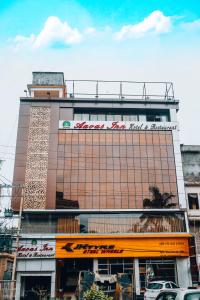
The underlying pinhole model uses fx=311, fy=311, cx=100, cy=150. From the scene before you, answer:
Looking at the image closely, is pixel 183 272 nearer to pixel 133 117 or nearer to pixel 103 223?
pixel 103 223

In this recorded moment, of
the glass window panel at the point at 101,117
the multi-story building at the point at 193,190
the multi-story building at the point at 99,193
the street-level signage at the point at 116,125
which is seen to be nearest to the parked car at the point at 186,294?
the multi-story building at the point at 99,193

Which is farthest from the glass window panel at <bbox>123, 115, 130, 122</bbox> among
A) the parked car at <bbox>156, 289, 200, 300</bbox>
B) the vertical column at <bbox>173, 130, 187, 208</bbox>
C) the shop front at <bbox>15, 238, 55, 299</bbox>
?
the parked car at <bbox>156, 289, 200, 300</bbox>

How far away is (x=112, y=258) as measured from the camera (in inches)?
1085

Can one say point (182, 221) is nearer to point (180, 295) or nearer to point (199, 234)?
point (199, 234)

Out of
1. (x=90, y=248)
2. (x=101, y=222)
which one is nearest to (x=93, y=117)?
(x=101, y=222)

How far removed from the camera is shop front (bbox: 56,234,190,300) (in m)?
27.0

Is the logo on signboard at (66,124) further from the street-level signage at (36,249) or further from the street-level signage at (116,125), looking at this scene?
the street-level signage at (36,249)

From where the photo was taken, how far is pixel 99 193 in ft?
98.0

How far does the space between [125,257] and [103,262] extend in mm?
1995

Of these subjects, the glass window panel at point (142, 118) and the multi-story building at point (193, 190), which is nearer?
the multi-story building at point (193, 190)

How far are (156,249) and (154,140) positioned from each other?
10983 millimetres

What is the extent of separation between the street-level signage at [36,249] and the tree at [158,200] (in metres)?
9.47

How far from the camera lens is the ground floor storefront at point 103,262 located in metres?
26.5

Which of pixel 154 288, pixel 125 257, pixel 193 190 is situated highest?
pixel 193 190
